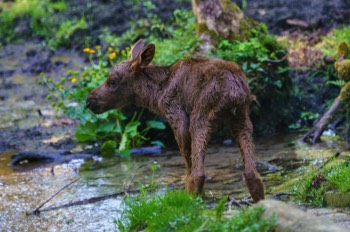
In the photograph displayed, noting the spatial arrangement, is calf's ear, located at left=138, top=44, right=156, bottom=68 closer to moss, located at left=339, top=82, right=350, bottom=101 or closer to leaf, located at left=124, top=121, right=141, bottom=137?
leaf, located at left=124, top=121, right=141, bottom=137

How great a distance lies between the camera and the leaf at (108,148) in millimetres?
10355

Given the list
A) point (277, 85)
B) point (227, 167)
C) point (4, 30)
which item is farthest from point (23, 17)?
point (227, 167)

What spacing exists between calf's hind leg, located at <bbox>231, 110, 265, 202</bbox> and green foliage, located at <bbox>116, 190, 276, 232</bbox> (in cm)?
54

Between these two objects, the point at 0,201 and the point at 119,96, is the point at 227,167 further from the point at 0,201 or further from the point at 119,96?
the point at 0,201

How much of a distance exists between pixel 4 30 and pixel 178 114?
1472 centimetres

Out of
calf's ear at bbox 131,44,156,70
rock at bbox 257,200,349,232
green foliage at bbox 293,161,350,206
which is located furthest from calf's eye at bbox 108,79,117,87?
rock at bbox 257,200,349,232

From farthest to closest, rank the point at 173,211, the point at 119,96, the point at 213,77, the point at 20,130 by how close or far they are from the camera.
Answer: the point at 20,130, the point at 119,96, the point at 213,77, the point at 173,211

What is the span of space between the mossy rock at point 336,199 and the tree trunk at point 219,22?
209 inches

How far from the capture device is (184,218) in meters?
5.11

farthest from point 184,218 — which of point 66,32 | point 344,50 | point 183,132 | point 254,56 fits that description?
point 66,32

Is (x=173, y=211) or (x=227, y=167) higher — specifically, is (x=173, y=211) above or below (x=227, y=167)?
above

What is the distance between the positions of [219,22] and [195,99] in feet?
16.5

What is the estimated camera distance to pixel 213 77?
20.9 ft

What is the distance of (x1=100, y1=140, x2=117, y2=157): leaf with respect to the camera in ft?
34.0
